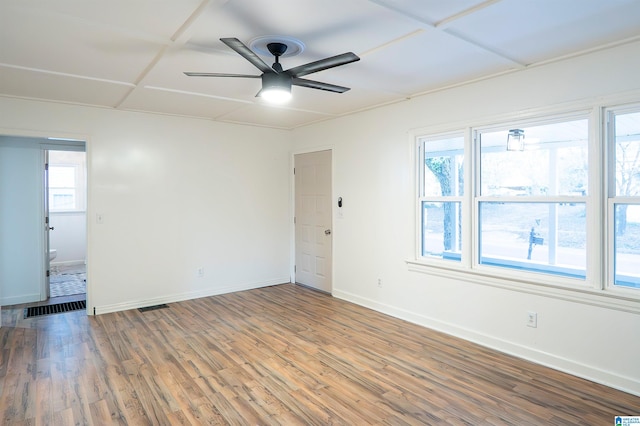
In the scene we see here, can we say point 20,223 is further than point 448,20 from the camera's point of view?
Yes

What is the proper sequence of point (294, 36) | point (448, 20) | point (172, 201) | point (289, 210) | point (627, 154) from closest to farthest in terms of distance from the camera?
point (448, 20) → point (294, 36) → point (627, 154) → point (172, 201) → point (289, 210)

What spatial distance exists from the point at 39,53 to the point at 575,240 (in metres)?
4.48

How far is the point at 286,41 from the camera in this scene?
8.72ft

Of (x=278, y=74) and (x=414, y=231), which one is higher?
(x=278, y=74)

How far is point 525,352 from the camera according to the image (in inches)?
133

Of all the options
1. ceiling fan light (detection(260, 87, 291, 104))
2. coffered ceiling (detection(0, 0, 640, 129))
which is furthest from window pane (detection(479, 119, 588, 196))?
ceiling fan light (detection(260, 87, 291, 104))

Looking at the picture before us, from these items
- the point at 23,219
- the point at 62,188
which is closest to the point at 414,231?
the point at 23,219

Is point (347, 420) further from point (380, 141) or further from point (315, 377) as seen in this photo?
point (380, 141)

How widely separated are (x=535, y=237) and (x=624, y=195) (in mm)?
747

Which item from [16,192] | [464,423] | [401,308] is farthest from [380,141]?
[16,192]

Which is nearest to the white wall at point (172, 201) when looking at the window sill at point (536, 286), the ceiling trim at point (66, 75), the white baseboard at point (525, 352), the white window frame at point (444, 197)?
the ceiling trim at point (66, 75)

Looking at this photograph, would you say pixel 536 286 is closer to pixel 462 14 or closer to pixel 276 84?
pixel 462 14

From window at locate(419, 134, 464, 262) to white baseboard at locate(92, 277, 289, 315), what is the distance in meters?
2.76

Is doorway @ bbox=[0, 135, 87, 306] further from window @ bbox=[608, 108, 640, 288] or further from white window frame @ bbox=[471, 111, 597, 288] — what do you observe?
window @ bbox=[608, 108, 640, 288]
